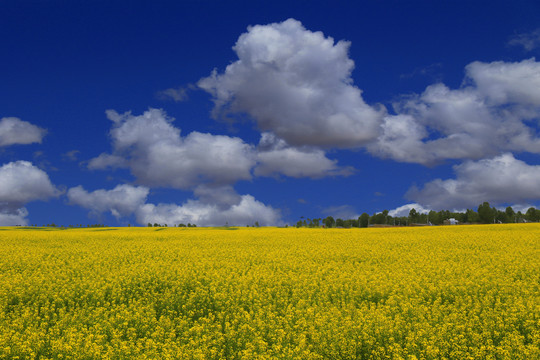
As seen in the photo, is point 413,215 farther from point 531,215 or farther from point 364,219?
point 531,215

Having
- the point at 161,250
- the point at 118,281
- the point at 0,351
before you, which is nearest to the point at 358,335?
the point at 0,351

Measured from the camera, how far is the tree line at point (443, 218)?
15061 centimetres

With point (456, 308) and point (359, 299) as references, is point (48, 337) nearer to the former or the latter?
point (359, 299)

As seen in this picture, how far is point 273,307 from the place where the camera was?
11.9m

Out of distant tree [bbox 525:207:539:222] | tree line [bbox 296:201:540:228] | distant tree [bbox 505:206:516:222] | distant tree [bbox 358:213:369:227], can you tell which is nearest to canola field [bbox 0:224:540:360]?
tree line [bbox 296:201:540:228]

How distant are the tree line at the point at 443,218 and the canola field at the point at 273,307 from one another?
119 m

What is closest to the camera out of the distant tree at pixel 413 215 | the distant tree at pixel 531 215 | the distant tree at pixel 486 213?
the distant tree at pixel 486 213

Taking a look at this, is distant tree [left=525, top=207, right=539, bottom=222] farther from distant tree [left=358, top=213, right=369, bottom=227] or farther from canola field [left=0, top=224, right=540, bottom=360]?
canola field [left=0, top=224, right=540, bottom=360]

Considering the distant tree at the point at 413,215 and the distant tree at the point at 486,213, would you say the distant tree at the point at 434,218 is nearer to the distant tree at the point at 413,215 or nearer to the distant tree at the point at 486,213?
the distant tree at the point at 413,215

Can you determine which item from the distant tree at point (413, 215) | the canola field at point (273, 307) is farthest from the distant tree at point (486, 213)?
the canola field at point (273, 307)

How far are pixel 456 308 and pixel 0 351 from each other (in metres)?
11.9

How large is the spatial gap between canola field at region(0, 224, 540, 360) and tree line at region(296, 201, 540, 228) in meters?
119

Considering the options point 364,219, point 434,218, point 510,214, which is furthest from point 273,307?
point 434,218

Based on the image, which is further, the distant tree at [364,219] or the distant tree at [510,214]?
the distant tree at [364,219]
